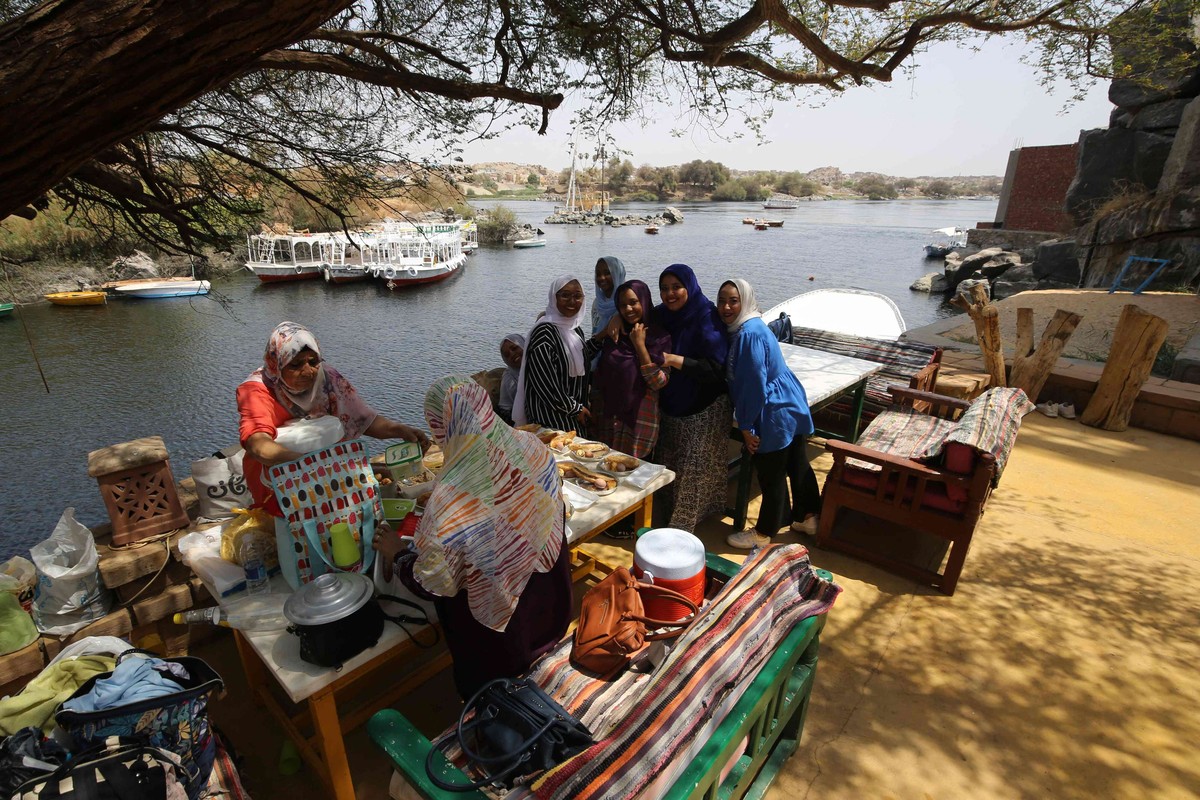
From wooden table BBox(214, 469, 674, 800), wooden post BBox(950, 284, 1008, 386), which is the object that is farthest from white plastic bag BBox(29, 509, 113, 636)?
wooden post BBox(950, 284, 1008, 386)

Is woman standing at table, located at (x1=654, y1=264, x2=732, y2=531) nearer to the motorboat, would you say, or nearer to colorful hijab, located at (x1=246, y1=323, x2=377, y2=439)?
colorful hijab, located at (x1=246, y1=323, x2=377, y2=439)

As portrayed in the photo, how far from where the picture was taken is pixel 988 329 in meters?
5.45

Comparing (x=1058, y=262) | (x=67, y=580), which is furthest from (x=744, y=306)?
(x=1058, y=262)

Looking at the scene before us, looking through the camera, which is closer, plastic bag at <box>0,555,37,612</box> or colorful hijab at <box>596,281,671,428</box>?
plastic bag at <box>0,555,37,612</box>

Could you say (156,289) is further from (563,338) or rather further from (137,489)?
(563,338)

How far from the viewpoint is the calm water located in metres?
8.66

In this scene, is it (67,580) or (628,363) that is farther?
(628,363)

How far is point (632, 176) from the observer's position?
9144 cm

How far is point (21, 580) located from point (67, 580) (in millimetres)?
207

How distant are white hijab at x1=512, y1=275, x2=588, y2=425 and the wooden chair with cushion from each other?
1594mm

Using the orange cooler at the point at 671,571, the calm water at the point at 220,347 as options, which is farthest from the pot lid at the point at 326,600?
the calm water at the point at 220,347

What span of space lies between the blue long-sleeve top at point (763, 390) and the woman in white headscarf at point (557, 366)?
77 cm

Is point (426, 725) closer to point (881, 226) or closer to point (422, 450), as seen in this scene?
point (422, 450)

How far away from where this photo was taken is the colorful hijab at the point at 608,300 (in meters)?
3.91
